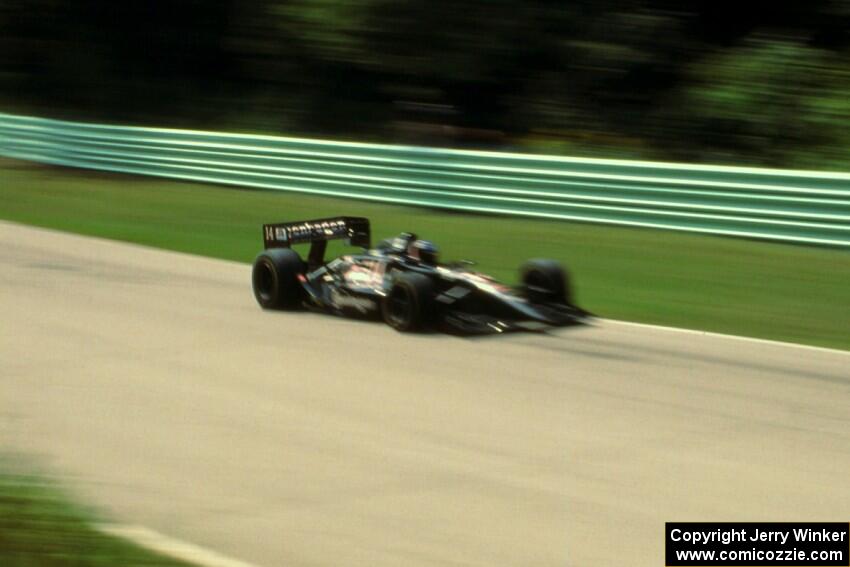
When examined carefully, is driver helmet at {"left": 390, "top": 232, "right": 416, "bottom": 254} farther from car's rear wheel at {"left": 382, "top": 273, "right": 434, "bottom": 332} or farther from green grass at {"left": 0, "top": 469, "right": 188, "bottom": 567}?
green grass at {"left": 0, "top": 469, "right": 188, "bottom": 567}

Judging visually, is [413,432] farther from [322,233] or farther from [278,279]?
[322,233]

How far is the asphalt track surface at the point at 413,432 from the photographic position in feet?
18.6

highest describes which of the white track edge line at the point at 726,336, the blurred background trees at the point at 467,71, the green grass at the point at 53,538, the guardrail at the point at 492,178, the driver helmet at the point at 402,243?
the blurred background trees at the point at 467,71

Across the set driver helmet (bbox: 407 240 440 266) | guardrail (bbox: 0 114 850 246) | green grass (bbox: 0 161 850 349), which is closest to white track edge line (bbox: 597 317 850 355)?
green grass (bbox: 0 161 850 349)

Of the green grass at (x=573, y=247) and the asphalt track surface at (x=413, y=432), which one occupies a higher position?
the green grass at (x=573, y=247)

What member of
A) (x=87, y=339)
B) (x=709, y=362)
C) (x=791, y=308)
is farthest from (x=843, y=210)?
(x=87, y=339)

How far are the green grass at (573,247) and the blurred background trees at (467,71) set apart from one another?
5.51 metres

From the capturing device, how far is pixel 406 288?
10109 mm

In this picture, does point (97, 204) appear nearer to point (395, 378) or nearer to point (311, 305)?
point (311, 305)

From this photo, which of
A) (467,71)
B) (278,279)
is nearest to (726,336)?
(278,279)

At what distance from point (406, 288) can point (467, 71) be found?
14.5 m

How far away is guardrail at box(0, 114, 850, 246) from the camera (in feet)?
47.4

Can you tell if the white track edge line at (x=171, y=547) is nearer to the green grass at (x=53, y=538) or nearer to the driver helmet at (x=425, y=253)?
the green grass at (x=53, y=538)

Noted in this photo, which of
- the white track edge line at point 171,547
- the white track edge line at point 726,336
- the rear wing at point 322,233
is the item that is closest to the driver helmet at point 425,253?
the rear wing at point 322,233
